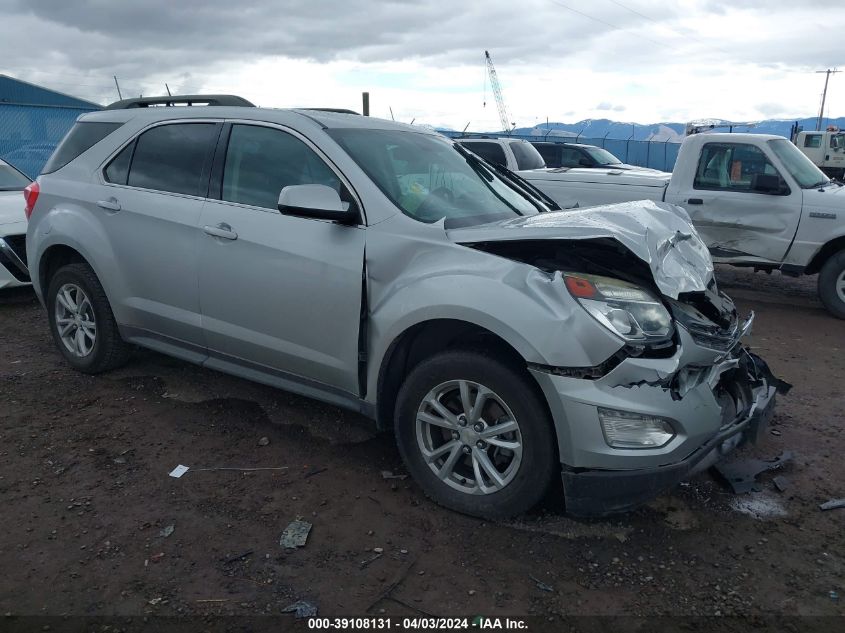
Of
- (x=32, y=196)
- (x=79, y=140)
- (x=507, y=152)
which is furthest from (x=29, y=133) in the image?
(x=79, y=140)

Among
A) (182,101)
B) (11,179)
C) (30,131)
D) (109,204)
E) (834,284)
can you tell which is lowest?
(834,284)

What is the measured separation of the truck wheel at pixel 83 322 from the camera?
4.80 meters

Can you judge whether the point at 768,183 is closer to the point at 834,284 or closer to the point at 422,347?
the point at 834,284

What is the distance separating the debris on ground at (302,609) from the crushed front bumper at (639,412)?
115cm

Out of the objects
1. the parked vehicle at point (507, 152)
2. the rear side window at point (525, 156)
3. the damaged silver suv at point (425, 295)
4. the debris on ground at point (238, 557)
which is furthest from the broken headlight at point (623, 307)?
the rear side window at point (525, 156)

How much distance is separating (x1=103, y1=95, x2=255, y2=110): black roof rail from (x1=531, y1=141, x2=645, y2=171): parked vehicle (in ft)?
33.5

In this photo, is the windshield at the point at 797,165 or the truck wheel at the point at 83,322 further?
the windshield at the point at 797,165

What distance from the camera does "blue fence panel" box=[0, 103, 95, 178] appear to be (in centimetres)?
1402

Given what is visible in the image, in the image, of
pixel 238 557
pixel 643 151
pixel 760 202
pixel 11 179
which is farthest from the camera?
pixel 643 151

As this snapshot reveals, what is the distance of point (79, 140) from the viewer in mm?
4934

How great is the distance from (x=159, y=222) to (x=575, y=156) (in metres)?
11.6

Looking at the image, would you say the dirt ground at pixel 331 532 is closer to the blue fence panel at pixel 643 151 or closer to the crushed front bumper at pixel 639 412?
the crushed front bumper at pixel 639 412

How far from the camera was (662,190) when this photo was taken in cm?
817

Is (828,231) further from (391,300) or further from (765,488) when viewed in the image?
(391,300)
